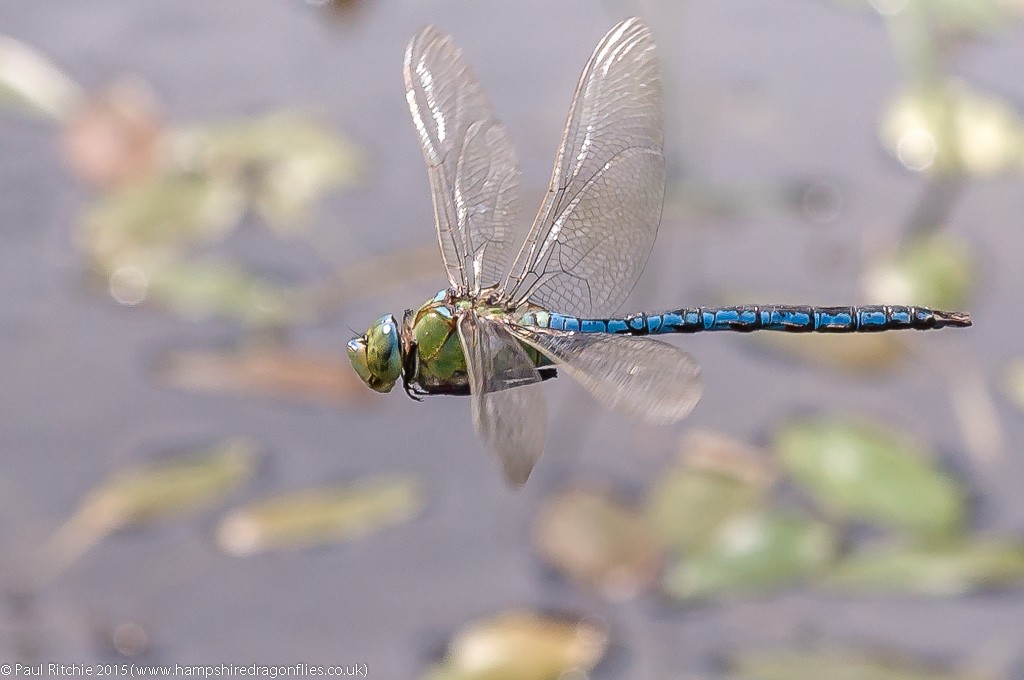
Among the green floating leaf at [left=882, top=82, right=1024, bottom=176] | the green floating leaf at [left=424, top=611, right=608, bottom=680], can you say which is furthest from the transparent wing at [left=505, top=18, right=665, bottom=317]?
the green floating leaf at [left=882, top=82, right=1024, bottom=176]

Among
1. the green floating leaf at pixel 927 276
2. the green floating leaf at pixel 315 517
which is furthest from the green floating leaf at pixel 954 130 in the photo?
the green floating leaf at pixel 315 517

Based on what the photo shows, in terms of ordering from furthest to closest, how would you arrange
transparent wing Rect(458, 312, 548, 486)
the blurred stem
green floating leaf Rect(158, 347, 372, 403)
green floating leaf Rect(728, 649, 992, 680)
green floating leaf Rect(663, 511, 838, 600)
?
the blurred stem < green floating leaf Rect(158, 347, 372, 403) < green floating leaf Rect(663, 511, 838, 600) < green floating leaf Rect(728, 649, 992, 680) < transparent wing Rect(458, 312, 548, 486)

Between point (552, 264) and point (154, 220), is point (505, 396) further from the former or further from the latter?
point (154, 220)

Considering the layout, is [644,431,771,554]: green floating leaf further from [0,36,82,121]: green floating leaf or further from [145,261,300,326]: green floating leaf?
[0,36,82,121]: green floating leaf

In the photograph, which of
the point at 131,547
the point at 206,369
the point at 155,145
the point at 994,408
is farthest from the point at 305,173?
the point at 994,408

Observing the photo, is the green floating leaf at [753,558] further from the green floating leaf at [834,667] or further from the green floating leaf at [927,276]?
the green floating leaf at [927,276]

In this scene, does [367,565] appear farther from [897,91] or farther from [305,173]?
[897,91]
